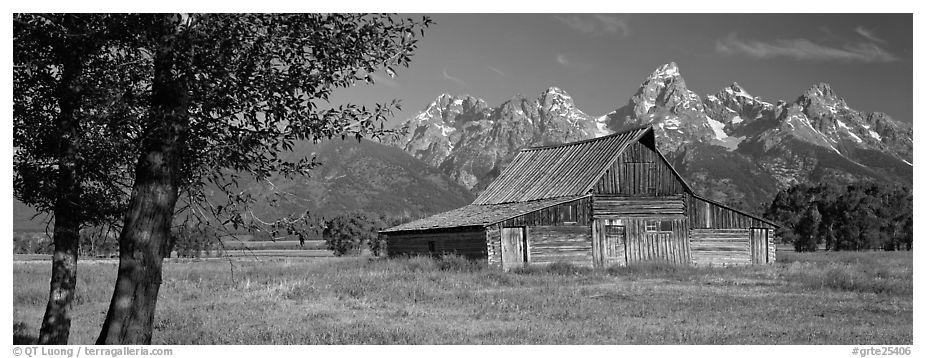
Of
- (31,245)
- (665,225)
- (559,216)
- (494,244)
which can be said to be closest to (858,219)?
(665,225)

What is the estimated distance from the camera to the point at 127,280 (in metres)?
10.7

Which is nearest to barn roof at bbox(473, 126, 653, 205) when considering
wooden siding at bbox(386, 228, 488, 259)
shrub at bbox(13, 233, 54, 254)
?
wooden siding at bbox(386, 228, 488, 259)

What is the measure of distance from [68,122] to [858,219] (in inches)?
3602

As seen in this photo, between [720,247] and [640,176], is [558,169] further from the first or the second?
[720,247]

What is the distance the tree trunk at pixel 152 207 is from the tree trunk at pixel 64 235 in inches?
102

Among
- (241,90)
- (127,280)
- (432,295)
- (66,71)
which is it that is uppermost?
(66,71)

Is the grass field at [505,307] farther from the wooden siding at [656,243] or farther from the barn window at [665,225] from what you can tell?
the barn window at [665,225]

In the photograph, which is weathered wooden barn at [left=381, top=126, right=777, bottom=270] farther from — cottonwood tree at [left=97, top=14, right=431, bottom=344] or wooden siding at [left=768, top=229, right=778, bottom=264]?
cottonwood tree at [left=97, top=14, right=431, bottom=344]

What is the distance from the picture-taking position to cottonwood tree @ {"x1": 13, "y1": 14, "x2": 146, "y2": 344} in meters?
11.2

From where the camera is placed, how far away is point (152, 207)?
35.8 feet

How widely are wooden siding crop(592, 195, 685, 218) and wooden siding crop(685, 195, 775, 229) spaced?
2.19 ft

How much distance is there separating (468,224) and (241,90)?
28551mm
